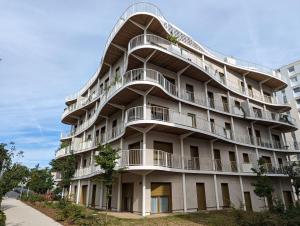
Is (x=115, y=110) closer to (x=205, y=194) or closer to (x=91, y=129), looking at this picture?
(x=91, y=129)

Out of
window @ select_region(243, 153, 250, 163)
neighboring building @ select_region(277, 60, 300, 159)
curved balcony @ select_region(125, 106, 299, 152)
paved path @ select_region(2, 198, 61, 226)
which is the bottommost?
paved path @ select_region(2, 198, 61, 226)

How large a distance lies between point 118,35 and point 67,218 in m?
14.9

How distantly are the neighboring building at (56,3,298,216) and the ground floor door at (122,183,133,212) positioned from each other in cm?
7

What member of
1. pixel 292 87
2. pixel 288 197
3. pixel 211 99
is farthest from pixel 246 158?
pixel 292 87

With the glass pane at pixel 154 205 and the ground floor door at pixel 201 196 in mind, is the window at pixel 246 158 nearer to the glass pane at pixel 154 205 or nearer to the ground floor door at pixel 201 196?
the ground floor door at pixel 201 196

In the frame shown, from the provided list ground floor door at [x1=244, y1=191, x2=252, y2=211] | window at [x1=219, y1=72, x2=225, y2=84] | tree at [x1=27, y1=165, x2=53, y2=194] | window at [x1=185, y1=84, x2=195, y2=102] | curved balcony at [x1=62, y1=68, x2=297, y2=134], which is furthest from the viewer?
tree at [x1=27, y1=165, x2=53, y2=194]

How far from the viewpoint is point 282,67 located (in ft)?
189

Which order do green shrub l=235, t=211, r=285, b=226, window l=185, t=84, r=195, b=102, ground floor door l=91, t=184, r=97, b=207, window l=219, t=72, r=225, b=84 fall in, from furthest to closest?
window l=219, t=72, r=225, b=84 → ground floor door l=91, t=184, r=97, b=207 → window l=185, t=84, r=195, b=102 → green shrub l=235, t=211, r=285, b=226

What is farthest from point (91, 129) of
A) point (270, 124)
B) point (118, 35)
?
point (270, 124)

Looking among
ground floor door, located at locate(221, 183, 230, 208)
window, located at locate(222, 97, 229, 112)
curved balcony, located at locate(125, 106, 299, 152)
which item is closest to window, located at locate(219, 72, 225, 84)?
window, located at locate(222, 97, 229, 112)

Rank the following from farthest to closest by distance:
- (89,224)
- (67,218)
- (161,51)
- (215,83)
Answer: (215,83), (161,51), (67,218), (89,224)

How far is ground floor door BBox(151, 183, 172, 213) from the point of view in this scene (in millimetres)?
16766

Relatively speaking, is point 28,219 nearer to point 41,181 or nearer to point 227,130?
point 227,130

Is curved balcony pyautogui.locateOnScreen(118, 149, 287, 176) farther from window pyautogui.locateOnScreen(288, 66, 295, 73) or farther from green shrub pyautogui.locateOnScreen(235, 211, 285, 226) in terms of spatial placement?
window pyautogui.locateOnScreen(288, 66, 295, 73)
